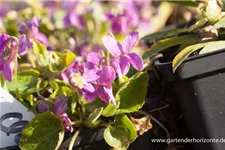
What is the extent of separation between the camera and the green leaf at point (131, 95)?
2.53 ft

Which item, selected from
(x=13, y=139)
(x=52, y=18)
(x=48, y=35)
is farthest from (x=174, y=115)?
(x=52, y=18)

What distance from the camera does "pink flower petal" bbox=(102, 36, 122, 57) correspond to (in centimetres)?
75

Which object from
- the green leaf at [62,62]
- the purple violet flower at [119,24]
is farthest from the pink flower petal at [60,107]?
the purple violet flower at [119,24]

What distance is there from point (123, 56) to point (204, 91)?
147mm

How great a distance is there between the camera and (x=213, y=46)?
2.50 feet

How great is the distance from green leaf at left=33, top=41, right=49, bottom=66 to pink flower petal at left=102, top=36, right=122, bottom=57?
199mm

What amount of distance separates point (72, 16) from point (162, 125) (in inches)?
36.0

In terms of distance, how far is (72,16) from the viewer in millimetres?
1684

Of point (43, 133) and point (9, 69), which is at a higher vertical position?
→ point (9, 69)

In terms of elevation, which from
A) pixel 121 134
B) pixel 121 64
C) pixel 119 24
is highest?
pixel 121 64

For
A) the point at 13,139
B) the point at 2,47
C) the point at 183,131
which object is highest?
the point at 2,47

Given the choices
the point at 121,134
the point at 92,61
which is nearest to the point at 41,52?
the point at 92,61

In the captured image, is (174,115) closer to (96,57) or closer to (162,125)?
(162,125)

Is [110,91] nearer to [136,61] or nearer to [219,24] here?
[136,61]
